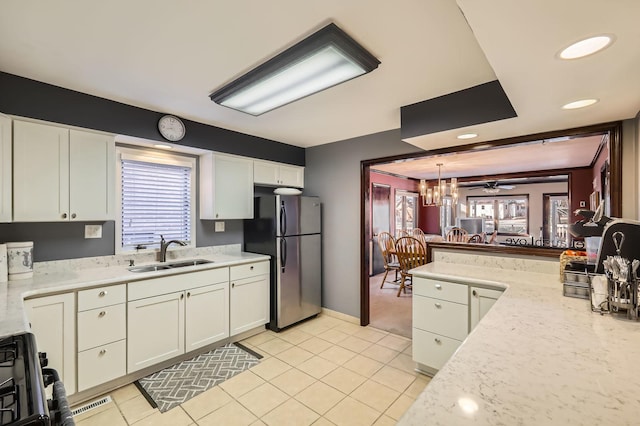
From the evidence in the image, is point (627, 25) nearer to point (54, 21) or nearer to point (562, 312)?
point (562, 312)

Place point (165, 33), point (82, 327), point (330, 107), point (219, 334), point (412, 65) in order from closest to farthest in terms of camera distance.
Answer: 1. point (165, 33)
2. point (412, 65)
3. point (82, 327)
4. point (330, 107)
5. point (219, 334)

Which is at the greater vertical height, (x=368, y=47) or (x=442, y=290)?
(x=368, y=47)

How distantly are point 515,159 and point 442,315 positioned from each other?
3.98 metres

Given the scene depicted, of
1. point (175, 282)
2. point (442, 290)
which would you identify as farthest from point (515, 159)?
point (175, 282)

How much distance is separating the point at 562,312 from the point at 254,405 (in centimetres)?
202

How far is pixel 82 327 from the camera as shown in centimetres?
208

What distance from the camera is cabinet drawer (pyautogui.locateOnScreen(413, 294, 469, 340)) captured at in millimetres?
2266

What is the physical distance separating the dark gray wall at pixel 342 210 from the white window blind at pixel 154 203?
66.9 inches

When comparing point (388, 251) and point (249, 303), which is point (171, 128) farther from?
point (388, 251)

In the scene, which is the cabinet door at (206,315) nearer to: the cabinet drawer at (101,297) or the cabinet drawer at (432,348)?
the cabinet drawer at (101,297)

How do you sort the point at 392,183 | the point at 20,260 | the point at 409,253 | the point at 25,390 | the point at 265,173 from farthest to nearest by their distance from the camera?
the point at 392,183 < the point at 409,253 < the point at 265,173 < the point at 20,260 < the point at 25,390

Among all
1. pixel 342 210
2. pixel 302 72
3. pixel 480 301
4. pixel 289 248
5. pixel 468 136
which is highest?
pixel 302 72

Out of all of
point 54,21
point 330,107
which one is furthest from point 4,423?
point 330,107

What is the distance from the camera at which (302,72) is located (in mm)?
1850
